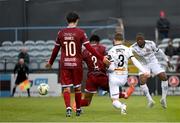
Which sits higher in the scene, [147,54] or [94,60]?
[147,54]

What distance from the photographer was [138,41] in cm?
1911

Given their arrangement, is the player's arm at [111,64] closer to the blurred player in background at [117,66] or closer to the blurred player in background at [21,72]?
the blurred player in background at [117,66]

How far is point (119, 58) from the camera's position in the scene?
16.2 m

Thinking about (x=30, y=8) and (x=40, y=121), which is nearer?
(x=40, y=121)

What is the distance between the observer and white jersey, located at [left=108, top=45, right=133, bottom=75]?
16.2 m

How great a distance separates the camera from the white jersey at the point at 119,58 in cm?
1620

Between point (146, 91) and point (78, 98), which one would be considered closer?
point (78, 98)

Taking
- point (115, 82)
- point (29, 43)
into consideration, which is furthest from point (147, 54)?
point (29, 43)

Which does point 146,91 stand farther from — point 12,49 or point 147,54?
point 12,49

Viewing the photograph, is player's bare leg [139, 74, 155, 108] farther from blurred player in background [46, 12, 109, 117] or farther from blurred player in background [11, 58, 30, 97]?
blurred player in background [11, 58, 30, 97]

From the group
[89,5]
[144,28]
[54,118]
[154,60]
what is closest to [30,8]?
[89,5]

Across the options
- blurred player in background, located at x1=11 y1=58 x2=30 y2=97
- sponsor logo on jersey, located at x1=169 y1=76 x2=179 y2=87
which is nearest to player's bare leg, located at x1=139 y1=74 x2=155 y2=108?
sponsor logo on jersey, located at x1=169 y1=76 x2=179 y2=87

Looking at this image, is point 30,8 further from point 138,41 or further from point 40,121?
point 40,121

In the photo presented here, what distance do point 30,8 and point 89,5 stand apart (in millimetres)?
3074
